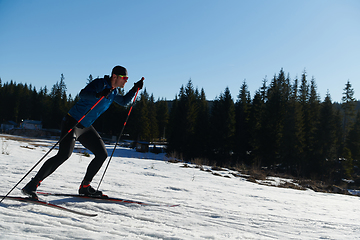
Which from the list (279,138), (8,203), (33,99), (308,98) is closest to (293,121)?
(279,138)

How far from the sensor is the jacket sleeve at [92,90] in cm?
287

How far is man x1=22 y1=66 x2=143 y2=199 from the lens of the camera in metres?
2.94

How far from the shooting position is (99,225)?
2.39m

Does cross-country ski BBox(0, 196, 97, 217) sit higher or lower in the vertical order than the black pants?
lower

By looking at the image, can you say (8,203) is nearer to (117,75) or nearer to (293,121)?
(117,75)

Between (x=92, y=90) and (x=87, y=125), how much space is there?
1.80ft

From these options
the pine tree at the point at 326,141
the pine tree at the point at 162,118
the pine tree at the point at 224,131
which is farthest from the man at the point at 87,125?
the pine tree at the point at 162,118

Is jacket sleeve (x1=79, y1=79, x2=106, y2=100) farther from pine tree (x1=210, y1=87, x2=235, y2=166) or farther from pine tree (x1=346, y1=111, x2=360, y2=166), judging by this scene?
pine tree (x1=346, y1=111, x2=360, y2=166)

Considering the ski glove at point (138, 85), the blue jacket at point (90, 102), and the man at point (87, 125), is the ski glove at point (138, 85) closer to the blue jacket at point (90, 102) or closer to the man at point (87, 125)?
the man at point (87, 125)

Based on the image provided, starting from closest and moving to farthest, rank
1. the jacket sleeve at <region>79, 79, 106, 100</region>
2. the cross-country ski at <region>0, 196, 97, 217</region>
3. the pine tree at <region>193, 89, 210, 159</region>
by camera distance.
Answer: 1. the cross-country ski at <region>0, 196, 97, 217</region>
2. the jacket sleeve at <region>79, 79, 106, 100</region>
3. the pine tree at <region>193, 89, 210, 159</region>

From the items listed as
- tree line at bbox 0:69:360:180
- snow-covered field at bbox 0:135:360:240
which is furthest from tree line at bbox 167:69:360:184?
snow-covered field at bbox 0:135:360:240

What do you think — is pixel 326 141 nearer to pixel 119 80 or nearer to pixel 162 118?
pixel 119 80

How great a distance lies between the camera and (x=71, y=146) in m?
3.00

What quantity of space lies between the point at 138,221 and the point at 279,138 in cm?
3323
